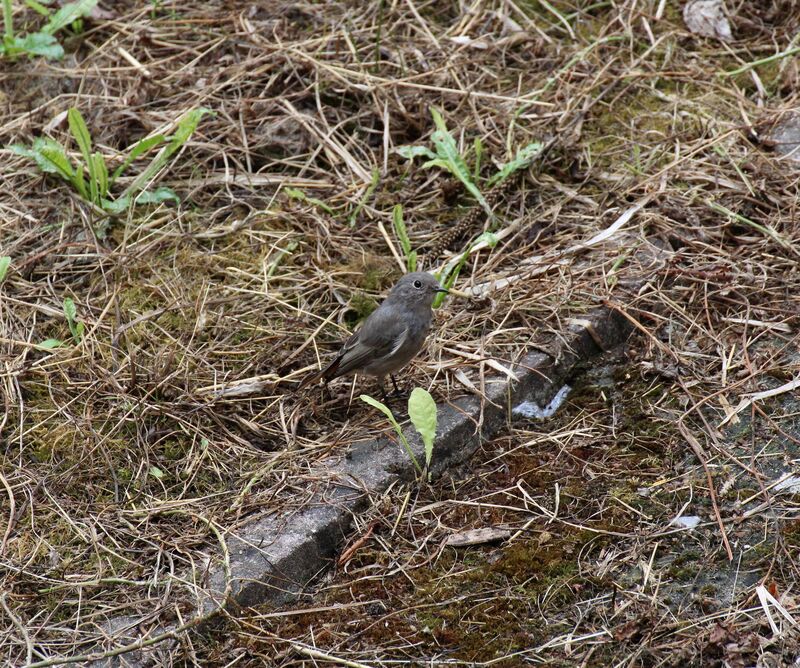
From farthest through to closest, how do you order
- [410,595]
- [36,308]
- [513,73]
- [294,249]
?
[513,73], [294,249], [36,308], [410,595]

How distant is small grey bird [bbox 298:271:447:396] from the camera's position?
17.1 feet

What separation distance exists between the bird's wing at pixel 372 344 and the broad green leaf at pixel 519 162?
1.50 m

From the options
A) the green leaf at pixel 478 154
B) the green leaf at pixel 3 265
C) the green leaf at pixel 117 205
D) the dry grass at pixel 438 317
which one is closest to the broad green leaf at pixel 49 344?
the dry grass at pixel 438 317

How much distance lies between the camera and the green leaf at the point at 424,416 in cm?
459

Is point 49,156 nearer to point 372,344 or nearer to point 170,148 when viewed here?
point 170,148

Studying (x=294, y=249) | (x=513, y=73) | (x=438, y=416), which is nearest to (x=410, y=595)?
(x=438, y=416)

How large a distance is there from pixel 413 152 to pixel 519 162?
2.35 ft

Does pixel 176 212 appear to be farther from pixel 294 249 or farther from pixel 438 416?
pixel 438 416

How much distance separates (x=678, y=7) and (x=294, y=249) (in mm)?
3861

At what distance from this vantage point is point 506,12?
24.9ft

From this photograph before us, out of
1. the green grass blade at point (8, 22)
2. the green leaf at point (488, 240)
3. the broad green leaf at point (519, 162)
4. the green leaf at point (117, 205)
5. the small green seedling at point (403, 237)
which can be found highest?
the green grass blade at point (8, 22)

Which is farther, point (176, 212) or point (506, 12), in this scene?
point (506, 12)

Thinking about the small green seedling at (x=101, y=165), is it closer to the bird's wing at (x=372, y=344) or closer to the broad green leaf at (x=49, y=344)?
the broad green leaf at (x=49, y=344)

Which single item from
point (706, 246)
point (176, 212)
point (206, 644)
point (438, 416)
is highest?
point (176, 212)
